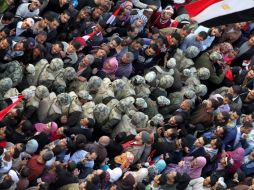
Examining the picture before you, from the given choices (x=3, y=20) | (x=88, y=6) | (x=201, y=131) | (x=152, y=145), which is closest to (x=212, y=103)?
(x=201, y=131)

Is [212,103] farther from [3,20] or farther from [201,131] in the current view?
[3,20]

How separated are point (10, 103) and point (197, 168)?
11.3 ft

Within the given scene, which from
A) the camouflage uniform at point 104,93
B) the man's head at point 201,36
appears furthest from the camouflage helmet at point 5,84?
the man's head at point 201,36

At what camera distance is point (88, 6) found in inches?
612

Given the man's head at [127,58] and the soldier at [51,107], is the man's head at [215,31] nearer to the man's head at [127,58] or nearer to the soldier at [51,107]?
the man's head at [127,58]

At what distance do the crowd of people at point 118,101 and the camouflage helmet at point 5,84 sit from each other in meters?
0.02

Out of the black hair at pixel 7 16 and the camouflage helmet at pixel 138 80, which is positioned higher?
the black hair at pixel 7 16

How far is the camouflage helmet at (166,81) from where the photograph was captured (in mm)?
15285

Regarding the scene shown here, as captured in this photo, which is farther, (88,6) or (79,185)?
(88,6)

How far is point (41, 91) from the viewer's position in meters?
13.4

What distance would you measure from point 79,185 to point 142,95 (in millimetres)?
3025

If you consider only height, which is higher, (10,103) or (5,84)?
(5,84)

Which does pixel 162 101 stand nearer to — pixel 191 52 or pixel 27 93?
pixel 191 52

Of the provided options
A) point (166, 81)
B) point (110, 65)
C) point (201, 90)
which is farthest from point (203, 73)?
point (110, 65)
